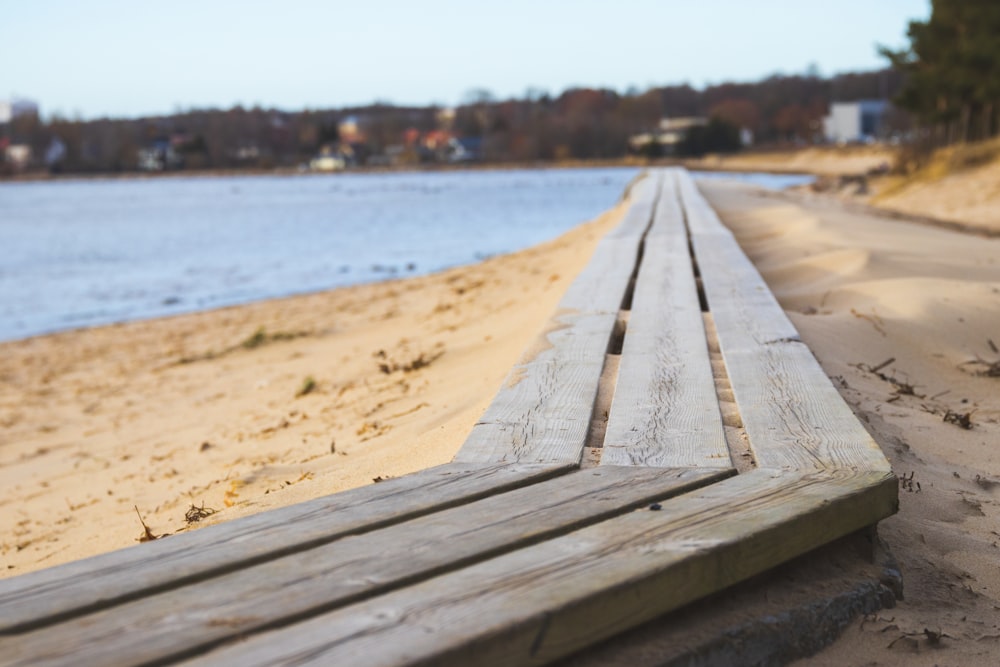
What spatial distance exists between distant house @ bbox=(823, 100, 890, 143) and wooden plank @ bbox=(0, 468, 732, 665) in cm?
11328

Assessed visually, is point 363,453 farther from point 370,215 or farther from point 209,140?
point 209,140

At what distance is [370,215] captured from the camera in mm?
42625

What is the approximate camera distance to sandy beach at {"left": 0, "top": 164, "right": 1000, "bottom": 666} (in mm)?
2373

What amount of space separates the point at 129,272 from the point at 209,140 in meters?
152

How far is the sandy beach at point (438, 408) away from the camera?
237cm

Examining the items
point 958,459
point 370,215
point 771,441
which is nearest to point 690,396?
point 771,441

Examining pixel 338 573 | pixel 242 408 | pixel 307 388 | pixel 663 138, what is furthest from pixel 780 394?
pixel 663 138

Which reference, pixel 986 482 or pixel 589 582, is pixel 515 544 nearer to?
pixel 589 582

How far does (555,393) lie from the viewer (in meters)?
2.76

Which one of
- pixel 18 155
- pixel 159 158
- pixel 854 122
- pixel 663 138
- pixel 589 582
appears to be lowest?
pixel 589 582

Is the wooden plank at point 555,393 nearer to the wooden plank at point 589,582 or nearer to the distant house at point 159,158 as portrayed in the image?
the wooden plank at point 589,582

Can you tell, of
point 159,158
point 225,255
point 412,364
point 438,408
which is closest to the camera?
point 438,408

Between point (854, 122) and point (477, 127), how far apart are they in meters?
73.3

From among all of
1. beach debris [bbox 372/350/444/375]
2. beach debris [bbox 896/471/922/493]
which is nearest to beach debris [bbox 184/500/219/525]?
beach debris [bbox 896/471/922/493]
